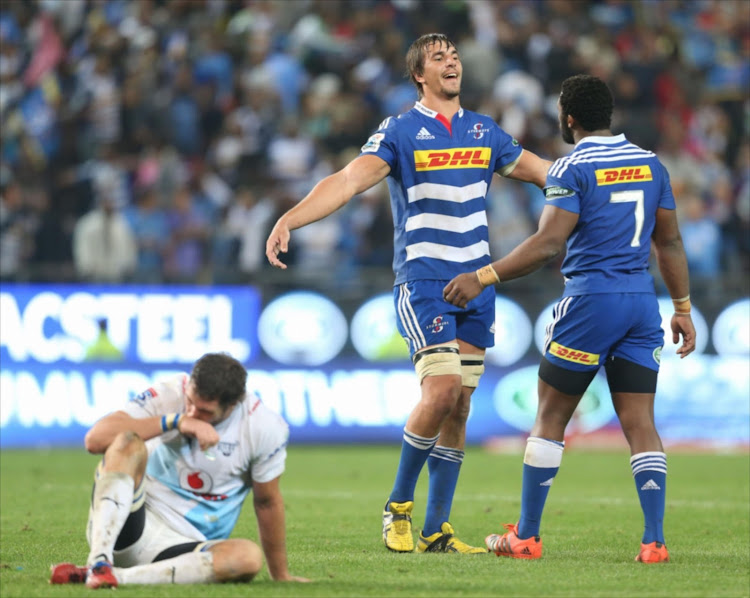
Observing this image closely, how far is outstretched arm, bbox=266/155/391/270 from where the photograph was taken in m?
6.36

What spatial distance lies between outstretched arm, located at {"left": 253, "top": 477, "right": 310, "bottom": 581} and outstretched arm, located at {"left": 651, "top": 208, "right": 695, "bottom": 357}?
7.87ft

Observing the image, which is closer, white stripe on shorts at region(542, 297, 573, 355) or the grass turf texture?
the grass turf texture

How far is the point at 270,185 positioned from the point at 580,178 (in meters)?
10.2

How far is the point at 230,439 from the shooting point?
5445mm

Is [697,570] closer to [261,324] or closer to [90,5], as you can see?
[261,324]

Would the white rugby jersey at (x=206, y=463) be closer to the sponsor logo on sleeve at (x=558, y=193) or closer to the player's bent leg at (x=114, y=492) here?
the player's bent leg at (x=114, y=492)

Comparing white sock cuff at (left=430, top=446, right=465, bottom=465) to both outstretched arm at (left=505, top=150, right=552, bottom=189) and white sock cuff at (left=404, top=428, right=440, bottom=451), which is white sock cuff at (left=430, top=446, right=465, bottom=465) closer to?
white sock cuff at (left=404, top=428, right=440, bottom=451)

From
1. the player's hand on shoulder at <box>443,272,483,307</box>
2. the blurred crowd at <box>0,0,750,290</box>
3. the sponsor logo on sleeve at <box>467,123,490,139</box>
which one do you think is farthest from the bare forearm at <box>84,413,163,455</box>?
the blurred crowd at <box>0,0,750,290</box>

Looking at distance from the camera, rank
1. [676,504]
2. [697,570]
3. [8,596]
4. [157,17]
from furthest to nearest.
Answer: [157,17]
[676,504]
[697,570]
[8,596]

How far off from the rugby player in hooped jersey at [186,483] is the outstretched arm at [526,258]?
134 cm

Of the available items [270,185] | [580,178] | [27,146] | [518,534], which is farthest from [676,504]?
[27,146]

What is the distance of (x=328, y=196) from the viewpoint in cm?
673

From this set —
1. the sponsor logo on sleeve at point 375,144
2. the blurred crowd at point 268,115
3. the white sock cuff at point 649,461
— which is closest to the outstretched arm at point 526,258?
the sponsor logo on sleeve at point 375,144

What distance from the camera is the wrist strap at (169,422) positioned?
17.4 ft
